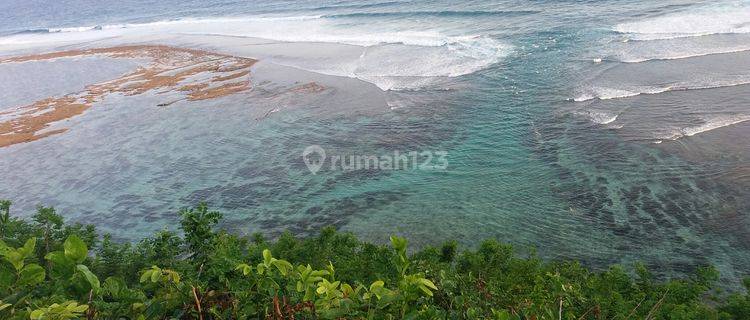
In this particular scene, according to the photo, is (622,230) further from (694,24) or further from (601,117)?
(694,24)

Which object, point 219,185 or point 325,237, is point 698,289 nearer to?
point 325,237

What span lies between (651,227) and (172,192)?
10.7 m

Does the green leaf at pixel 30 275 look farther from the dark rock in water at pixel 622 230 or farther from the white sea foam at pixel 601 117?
the white sea foam at pixel 601 117

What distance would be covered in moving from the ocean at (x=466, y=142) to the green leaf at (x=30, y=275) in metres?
7.28

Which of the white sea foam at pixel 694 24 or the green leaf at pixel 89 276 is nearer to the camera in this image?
the green leaf at pixel 89 276

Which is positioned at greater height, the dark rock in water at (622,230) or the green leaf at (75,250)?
the green leaf at (75,250)

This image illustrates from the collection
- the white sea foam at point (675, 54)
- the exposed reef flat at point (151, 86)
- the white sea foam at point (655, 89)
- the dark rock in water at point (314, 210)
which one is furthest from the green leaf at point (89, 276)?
the white sea foam at point (675, 54)

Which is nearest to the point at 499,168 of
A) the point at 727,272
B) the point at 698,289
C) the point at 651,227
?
the point at 651,227

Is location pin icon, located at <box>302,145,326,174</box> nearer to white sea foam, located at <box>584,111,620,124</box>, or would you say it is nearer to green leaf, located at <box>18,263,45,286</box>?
white sea foam, located at <box>584,111,620,124</box>

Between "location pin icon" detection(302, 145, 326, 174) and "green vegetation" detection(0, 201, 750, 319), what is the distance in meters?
5.25

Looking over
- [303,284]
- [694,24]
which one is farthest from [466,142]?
[694,24]

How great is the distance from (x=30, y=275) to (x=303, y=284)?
1367 mm

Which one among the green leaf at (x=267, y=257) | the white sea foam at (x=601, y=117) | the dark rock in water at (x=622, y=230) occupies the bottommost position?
the dark rock in water at (x=622, y=230)

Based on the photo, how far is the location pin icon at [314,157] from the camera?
490 inches
